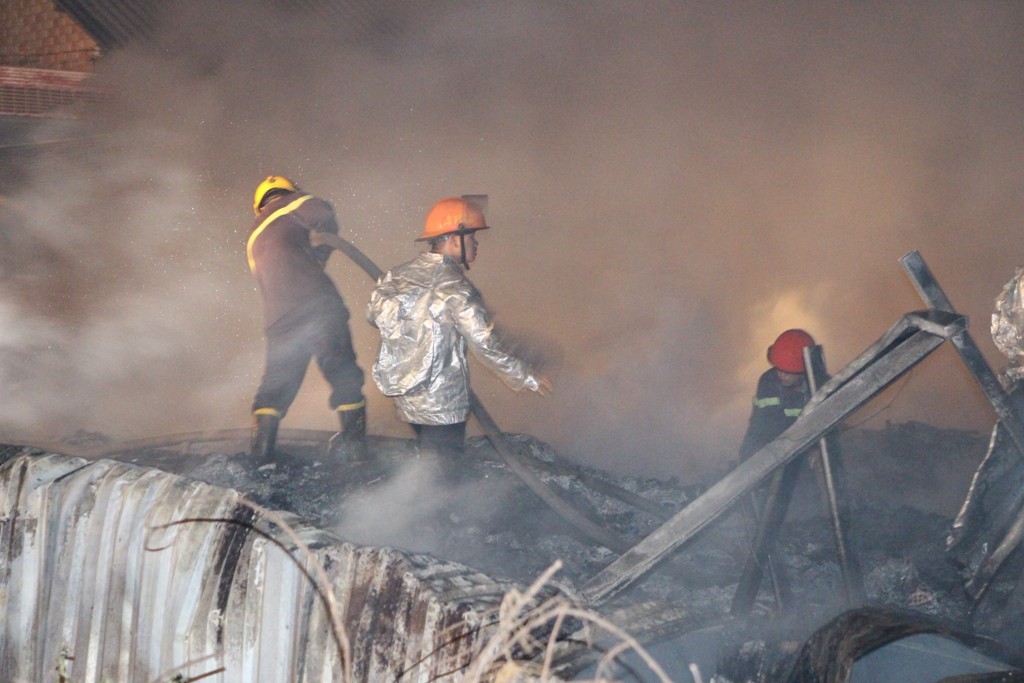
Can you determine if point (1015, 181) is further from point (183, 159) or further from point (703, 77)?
point (183, 159)

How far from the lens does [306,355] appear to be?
4.69m

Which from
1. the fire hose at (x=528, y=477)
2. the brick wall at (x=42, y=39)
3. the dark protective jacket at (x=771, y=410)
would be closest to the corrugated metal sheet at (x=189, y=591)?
the fire hose at (x=528, y=477)

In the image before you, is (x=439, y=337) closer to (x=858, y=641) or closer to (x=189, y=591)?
(x=189, y=591)

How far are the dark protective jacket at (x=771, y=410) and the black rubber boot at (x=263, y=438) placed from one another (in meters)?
2.54

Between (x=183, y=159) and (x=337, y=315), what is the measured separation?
3859 millimetres

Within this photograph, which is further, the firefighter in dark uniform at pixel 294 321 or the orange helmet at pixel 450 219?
the firefighter in dark uniform at pixel 294 321

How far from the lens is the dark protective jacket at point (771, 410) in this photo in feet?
13.3

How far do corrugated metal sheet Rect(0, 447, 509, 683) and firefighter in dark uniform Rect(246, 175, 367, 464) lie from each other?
228 centimetres

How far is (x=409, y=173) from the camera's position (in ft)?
27.0

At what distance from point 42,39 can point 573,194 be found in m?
5.38

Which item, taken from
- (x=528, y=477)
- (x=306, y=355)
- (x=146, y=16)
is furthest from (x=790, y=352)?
(x=146, y=16)

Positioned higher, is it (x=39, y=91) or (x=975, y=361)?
(x=39, y=91)

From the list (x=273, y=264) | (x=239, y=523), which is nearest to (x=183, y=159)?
(x=273, y=264)

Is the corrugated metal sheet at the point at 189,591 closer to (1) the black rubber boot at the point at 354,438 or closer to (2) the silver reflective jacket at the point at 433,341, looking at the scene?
(2) the silver reflective jacket at the point at 433,341
